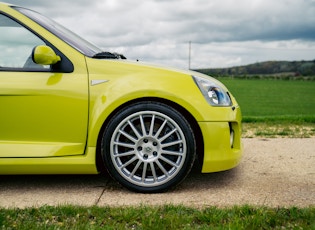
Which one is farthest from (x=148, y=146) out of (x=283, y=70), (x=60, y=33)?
(x=283, y=70)

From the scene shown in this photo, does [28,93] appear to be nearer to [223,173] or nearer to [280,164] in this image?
[223,173]

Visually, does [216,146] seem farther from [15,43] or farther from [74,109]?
[15,43]

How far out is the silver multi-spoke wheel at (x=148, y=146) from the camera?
4027mm

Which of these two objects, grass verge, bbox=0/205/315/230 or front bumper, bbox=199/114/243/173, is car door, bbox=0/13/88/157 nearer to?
grass verge, bbox=0/205/315/230

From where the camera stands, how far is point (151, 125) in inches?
158

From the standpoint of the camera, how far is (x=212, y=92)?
4160 millimetres

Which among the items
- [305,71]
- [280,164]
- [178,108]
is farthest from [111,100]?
[305,71]

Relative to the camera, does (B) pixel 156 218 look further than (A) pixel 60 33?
A: No

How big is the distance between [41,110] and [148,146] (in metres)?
0.95

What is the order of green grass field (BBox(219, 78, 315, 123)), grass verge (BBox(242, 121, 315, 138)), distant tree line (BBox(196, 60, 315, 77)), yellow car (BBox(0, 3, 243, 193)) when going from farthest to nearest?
distant tree line (BBox(196, 60, 315, 77)) < green grass field (BBox(219, 78, 315, 123)) < grass verge (BBox(242, 121, 315, 138)) < yellow car (BBox(0, 3, 243, 193))

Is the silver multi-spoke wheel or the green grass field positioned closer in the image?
the silver multi-spoke wheel

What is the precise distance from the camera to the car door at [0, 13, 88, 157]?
13.1ft

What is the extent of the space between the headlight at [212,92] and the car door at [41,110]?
994 millimetres

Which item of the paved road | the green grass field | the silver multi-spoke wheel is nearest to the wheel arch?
the silver multi-spoke wheel
